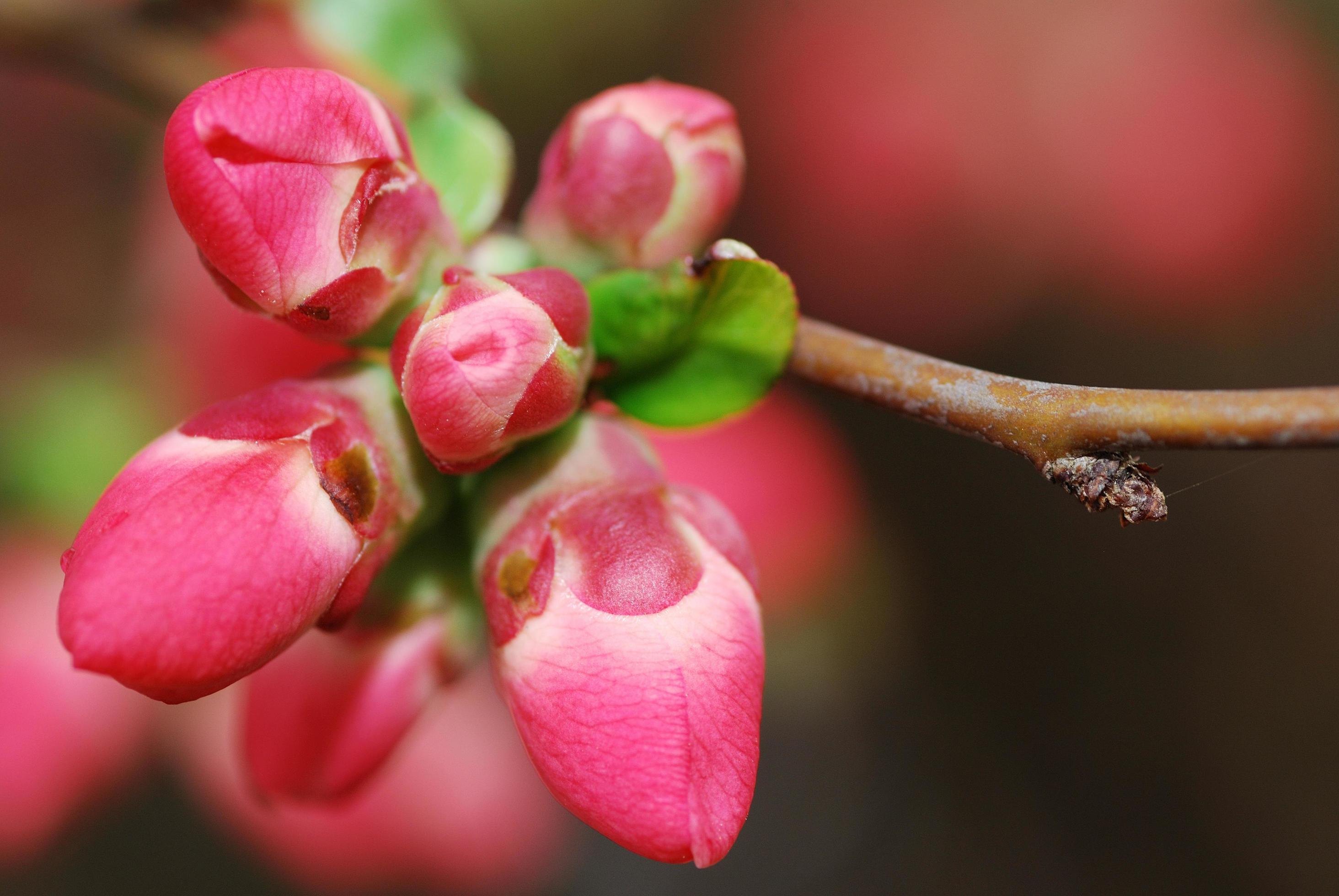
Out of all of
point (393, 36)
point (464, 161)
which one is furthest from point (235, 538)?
point (393, 36)

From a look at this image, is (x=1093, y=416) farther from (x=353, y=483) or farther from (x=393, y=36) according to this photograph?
(x=393, y=36)

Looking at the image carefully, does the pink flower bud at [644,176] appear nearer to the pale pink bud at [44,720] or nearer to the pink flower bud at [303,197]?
the pink flower bud at [303,197]

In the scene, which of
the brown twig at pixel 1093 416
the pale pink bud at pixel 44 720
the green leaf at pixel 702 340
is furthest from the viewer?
the pale pink bud at pixel 44 720

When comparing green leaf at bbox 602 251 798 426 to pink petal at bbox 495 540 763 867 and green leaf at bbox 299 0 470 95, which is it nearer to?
pink petal at bbox 495 540 763 867

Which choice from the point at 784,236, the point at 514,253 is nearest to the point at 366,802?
the point at 514,253

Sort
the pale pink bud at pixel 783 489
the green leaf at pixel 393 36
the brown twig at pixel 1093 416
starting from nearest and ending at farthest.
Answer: the brown twig at pixel 1093 416
the green leaf at pixel 393 36
the pale pink bud at pixel 783 489

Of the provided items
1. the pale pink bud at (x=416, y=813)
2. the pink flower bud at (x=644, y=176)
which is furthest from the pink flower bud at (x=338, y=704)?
the pale pink bud at (x=416, y=813)
